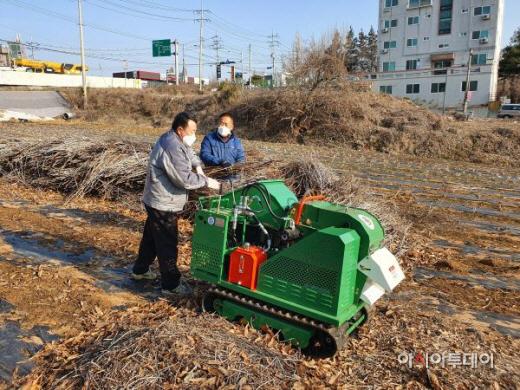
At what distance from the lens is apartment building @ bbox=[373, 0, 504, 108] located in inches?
1601

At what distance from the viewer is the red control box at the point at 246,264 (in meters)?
3.30

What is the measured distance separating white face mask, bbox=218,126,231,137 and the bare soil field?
1516mm

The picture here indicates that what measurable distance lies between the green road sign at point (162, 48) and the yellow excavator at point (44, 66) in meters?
11.9

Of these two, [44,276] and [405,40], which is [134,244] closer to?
[44,276]

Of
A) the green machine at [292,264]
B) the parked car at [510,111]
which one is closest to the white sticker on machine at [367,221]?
the green machine at [292,264]

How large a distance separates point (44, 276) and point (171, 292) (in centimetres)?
144

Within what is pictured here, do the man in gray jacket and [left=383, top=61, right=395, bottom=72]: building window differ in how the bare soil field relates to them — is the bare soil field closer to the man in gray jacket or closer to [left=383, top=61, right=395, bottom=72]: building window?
the man in gray jacket

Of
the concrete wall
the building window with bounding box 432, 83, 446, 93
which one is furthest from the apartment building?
the concrete wall

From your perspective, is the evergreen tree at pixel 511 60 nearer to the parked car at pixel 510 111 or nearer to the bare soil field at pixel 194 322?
the parked car at pixel 510 111

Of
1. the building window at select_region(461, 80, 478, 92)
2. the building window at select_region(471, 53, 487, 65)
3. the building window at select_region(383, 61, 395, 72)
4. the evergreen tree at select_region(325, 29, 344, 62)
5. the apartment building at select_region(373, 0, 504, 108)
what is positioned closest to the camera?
the evergreen tree at select_region(325, 29, 344, 62)

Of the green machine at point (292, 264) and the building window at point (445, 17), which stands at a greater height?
the building window at point (445, 17)

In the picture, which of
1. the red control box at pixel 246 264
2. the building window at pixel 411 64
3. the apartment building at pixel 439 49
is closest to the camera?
the red control box at pixel 246 264

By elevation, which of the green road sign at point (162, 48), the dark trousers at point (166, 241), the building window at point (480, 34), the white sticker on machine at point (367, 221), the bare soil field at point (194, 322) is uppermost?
the building window at point (480, 34)

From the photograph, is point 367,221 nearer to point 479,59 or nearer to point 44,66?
point 479,59
